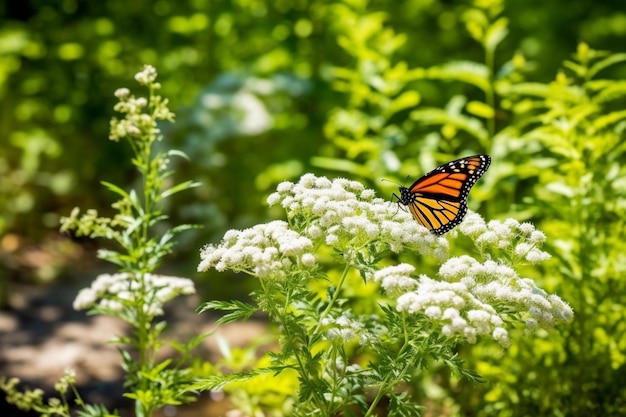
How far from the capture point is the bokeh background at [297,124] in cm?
355

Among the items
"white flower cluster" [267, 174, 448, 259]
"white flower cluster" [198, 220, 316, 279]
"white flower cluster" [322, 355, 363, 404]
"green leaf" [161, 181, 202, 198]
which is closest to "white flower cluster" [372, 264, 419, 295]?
"white flower cluster" [267, 174, 448, 259]

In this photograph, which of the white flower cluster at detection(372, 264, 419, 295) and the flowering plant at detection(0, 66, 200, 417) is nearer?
the white flower cluster at detection(372, 264, 419, 295)

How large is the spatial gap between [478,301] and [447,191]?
0.80 meters

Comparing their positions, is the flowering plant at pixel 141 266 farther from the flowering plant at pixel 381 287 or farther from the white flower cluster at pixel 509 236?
the white flower cluster at pixel 509 236

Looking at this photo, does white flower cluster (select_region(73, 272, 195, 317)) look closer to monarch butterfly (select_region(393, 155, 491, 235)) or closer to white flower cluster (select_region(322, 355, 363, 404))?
white flower cluster (select_region(322, 355, 363, 404))

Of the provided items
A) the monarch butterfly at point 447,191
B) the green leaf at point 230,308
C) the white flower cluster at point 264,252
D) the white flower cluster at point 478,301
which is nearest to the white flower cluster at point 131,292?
the white flower cluster at point 264,252

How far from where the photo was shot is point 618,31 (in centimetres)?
687

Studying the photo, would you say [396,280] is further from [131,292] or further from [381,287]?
[131,292]

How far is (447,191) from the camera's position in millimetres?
2961

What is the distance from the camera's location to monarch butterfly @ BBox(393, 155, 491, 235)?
9.34ft

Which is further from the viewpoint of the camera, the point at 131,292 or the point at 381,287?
the point at 131,292

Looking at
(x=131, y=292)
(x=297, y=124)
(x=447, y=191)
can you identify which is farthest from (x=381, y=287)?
(x=297, y=124)

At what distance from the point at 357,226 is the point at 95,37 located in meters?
6.63

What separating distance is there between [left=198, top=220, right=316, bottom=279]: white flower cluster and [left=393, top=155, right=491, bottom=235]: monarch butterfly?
0.62m
